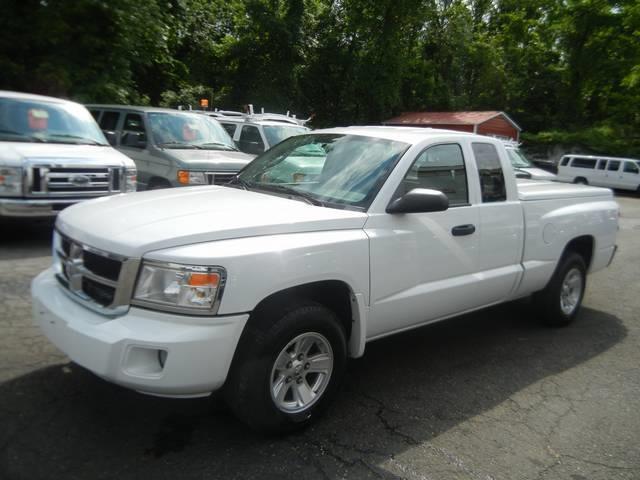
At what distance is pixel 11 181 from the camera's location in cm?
664

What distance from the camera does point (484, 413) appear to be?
12.5 feet

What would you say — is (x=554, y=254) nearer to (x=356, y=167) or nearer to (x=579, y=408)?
(x=579, y=408)

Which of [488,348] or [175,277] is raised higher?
[175,277]

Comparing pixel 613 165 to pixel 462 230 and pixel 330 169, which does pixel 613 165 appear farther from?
pixel 330 169

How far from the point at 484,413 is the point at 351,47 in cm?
3046

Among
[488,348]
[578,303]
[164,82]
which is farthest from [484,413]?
[164,82]

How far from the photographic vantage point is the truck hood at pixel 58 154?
22.0ft

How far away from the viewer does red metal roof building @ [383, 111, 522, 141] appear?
32.5 m

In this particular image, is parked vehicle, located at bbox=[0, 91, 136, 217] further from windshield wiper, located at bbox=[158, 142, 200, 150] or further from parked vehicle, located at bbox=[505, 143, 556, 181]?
parked vehicle, located at bbox=[505, 143, 556, 181]

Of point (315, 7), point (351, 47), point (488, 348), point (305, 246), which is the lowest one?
point (488, 348)

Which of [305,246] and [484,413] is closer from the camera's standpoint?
[305,246]

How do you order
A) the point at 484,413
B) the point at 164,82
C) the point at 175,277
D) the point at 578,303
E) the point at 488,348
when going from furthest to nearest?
the point at 164,82
the point at 578,303
the point at 488,348
the point at 484,413
the point at 175,277

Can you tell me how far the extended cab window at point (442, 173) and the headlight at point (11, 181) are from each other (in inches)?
195

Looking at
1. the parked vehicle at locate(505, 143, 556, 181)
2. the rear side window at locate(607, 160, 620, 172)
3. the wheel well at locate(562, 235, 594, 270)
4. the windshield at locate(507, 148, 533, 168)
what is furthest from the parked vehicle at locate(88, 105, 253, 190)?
the rear side window at locate(607, 160, 620, 172)
